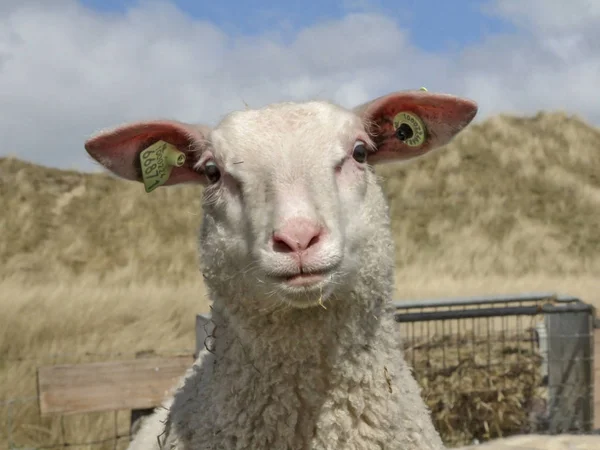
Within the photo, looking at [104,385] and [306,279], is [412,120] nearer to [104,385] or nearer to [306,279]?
[306,279]

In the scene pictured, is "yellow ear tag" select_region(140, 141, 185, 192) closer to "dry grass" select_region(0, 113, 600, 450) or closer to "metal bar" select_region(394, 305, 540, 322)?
"metal bar" select_region(394, 305, 540, 322)

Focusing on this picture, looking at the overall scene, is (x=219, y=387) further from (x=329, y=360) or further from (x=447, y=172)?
(x=447, y=172)

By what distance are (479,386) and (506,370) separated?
0.23 meters

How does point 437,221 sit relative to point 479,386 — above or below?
above

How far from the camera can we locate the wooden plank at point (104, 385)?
521cm

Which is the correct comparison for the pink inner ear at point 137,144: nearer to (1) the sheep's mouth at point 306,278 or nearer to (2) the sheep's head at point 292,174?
(2) the sheep's head at point 292,174

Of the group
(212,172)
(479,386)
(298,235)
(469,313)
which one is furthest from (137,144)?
(479,386)

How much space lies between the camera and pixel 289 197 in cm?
252

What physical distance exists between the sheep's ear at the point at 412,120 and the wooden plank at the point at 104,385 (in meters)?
2.68

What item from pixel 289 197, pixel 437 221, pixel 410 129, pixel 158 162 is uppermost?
pixel 410 129

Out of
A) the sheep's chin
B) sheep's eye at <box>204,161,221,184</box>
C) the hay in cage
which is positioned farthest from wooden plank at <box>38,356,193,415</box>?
the sheep's chin

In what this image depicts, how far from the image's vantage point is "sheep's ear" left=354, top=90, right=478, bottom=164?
299 cm

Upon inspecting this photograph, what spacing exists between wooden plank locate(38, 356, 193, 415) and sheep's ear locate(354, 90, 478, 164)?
2.68 meters

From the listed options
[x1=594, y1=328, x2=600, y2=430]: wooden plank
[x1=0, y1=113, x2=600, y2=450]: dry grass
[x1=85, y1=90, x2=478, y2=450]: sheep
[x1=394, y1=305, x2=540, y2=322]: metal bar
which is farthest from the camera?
[x1=0, y1=113, x2=600, y2=450]: dry grass
